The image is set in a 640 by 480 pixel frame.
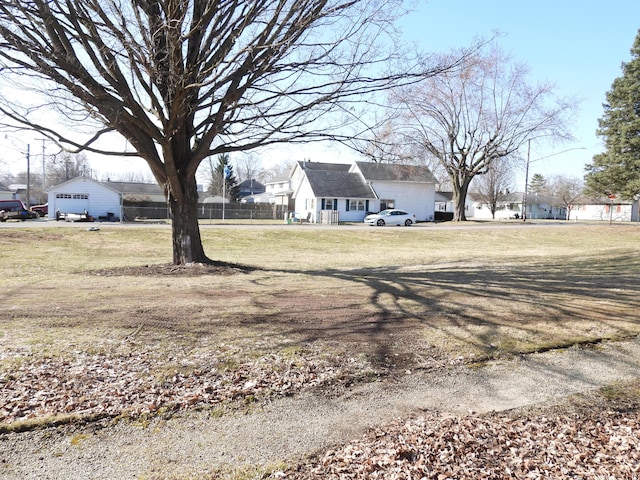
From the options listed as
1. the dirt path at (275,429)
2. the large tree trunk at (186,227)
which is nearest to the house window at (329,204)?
the large tree trunk at (186,227)

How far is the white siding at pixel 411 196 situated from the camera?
50.2 m

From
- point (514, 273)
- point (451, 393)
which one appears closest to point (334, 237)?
point (514, 273)

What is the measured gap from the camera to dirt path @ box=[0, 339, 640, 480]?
9.66 ft

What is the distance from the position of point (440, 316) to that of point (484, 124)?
40.1 metres

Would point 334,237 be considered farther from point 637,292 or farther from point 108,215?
point 108,215

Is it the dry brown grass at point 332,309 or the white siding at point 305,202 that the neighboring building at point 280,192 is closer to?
the white siding at point 305,202

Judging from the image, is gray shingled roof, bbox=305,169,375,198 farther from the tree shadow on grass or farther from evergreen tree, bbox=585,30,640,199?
the tree shadow on grass

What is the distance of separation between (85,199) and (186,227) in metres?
36.4

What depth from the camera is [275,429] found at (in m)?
3.41

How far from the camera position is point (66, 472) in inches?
113

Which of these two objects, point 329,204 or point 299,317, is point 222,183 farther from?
point 299,317

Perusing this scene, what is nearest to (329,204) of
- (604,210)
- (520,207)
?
(520,207)

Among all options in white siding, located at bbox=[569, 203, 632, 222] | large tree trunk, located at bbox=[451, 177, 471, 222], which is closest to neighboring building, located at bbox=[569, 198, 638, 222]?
white siding, located at bbox=[569, 203, 632, 222]

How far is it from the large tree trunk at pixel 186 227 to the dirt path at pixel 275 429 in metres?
8.33
